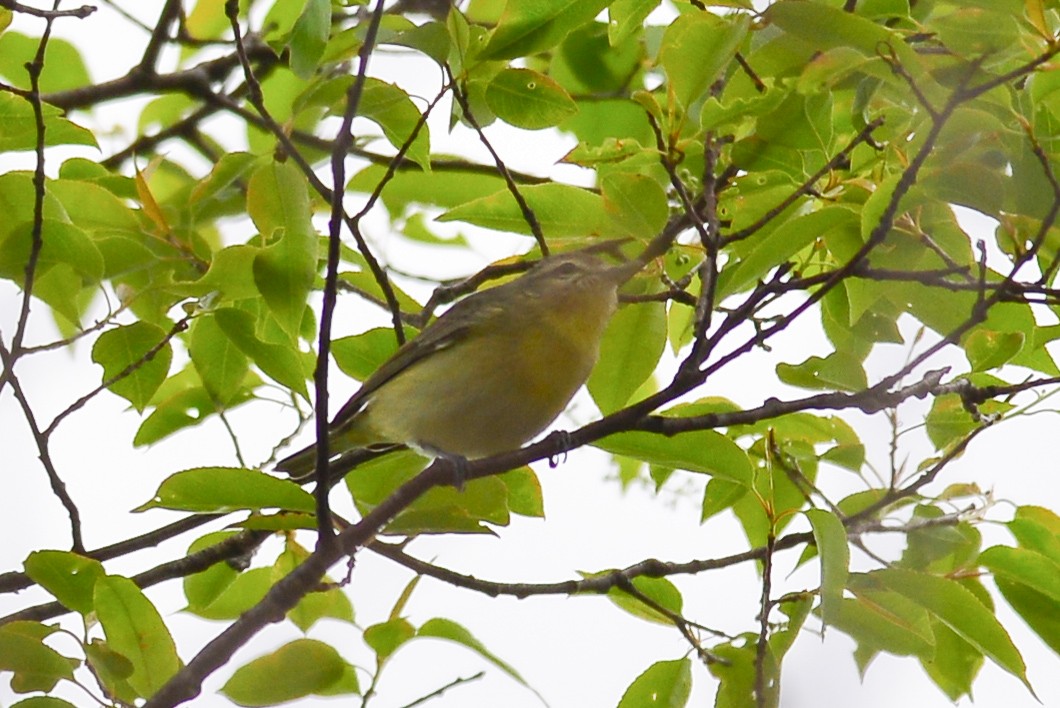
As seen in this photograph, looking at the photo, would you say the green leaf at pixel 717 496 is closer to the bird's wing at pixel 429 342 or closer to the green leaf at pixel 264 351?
the bird's wing at pixel 429 342

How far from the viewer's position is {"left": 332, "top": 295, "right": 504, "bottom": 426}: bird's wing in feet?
11.3

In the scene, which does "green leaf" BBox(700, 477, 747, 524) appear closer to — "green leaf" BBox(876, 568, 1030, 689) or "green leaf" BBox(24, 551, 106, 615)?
"green leaf" BBox(876, 568, 1030, 689)

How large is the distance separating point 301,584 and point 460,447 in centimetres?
97

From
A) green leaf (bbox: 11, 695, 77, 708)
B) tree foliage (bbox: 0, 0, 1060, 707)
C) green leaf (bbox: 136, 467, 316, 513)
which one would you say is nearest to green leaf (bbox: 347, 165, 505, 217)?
tree foliage (bbox: 0, 0, 1060, 707)

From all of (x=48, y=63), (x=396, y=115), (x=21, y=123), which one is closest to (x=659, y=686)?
(x=396, y=115)

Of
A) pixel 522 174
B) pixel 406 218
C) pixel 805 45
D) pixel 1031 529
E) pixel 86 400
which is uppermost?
pixel 522 174

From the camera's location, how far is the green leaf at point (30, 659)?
257 cm

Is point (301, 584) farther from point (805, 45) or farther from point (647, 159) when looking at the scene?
point (805, 45)

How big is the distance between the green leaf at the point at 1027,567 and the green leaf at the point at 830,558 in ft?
1.52

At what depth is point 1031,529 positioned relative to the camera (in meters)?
2.76

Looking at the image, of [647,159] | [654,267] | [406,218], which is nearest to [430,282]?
[406,218]

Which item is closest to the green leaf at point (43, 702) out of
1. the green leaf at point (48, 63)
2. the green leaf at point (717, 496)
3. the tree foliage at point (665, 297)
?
the tree foliage at point (665, 297)

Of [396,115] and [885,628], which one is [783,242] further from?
[396,115]

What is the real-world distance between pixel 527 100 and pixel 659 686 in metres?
1.34
